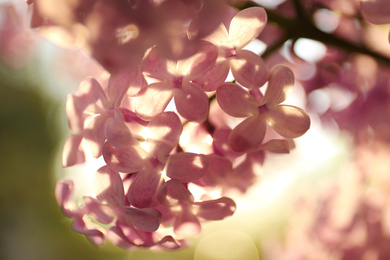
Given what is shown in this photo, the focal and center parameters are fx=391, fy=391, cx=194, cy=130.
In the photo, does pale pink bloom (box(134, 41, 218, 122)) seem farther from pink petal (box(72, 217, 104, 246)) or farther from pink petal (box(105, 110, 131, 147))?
pink petal (box(72, 217, 104, 246))

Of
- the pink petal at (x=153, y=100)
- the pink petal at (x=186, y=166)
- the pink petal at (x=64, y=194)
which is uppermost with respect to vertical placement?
the pink petal at (x=153, y=100)

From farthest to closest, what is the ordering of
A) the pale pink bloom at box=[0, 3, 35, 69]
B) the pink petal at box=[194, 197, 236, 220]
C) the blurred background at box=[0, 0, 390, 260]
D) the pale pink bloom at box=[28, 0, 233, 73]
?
the blurred background at box=[0, 0, 390, 260] < the pale pink bloom at box=[0, 3, 35, 69] < the pink petal at box=[194, 197, 236, 220] < the pale pink bloom at box=[28, 0, 233, 73]

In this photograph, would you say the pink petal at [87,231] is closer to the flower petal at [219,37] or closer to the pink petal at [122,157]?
the pink petal at [122,157]

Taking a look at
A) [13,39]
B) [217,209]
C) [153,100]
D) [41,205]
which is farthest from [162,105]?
[41,205]

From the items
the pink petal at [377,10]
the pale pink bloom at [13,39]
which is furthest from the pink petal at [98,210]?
the pale pink bloom at [13,39]

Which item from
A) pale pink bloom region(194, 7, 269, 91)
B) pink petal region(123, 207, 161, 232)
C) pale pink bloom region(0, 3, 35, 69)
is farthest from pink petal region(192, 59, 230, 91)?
pale pink bloom region(0, 3, 35, 69)

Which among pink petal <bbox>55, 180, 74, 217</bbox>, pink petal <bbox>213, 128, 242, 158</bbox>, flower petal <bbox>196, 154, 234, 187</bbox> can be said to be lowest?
pink petal <bbox>55, 180, 74, 217</bbox>
